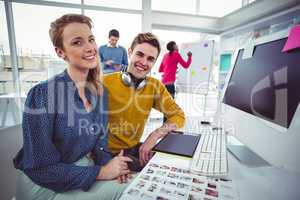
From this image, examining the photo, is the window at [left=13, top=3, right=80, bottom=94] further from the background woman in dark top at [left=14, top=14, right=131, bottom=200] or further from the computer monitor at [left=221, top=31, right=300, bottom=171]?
the computer monitor at [left=221, top=31, right=300, bottom=171]

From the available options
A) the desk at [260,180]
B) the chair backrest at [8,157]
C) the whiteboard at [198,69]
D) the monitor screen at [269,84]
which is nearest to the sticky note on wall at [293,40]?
the monitor screen at [269,84]

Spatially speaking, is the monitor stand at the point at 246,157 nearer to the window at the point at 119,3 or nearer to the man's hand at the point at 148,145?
the man's hand at the point at 148,145

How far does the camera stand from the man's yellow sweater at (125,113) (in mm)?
1134

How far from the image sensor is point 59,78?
79 centimetres

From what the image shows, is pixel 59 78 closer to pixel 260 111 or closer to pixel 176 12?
pixel 260 111

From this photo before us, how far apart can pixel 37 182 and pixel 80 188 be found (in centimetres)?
15

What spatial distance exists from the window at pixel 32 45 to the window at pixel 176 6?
169 cm

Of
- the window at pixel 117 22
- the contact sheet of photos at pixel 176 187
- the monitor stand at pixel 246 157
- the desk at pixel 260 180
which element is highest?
the window at pixel 117 22

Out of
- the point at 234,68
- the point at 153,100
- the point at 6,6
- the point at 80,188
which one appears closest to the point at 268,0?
the point at 234,68

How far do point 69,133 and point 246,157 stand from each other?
0.75 meters

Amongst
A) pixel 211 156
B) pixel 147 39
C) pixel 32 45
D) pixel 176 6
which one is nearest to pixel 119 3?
pixel 176 6

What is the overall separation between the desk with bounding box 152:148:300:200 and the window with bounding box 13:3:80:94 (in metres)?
2.64

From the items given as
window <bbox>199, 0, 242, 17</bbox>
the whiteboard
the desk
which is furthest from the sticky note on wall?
window <bbox>199, 0, 242, 17</bbox>

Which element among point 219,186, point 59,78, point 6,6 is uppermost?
point 6,6
